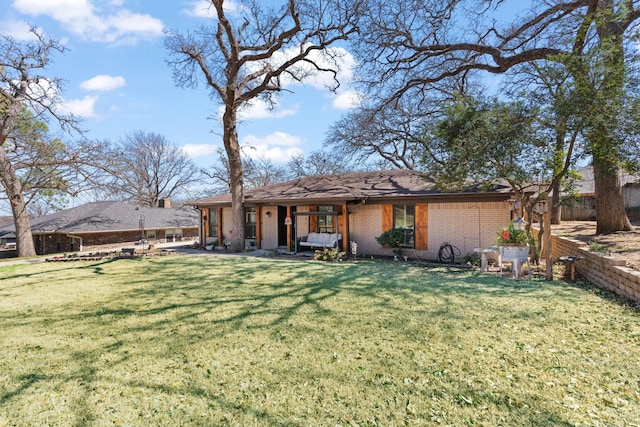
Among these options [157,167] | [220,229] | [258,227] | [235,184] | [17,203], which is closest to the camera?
Result: [235,184]

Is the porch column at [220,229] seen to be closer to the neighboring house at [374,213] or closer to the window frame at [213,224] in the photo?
the neighboring house at [374,213]

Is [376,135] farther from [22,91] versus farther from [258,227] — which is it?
[22,91]

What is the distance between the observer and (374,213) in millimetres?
12633

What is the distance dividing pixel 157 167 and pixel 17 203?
18118mm

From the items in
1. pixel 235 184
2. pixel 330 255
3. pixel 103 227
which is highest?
pixel 235 184

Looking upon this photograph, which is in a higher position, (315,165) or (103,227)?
(315,165)

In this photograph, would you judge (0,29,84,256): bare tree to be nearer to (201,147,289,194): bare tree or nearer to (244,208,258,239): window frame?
(244,208,258,239): window frame

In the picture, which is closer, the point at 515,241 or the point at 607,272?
the point at 607,272

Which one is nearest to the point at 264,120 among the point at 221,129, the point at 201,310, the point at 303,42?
the point at 221,129

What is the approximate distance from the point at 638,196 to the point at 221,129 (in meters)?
20.4

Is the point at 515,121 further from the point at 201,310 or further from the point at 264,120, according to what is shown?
the point at 264,120

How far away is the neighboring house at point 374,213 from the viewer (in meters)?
10.8

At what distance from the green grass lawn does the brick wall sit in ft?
1.11

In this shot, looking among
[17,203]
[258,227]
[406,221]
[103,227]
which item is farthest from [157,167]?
[406,221]
